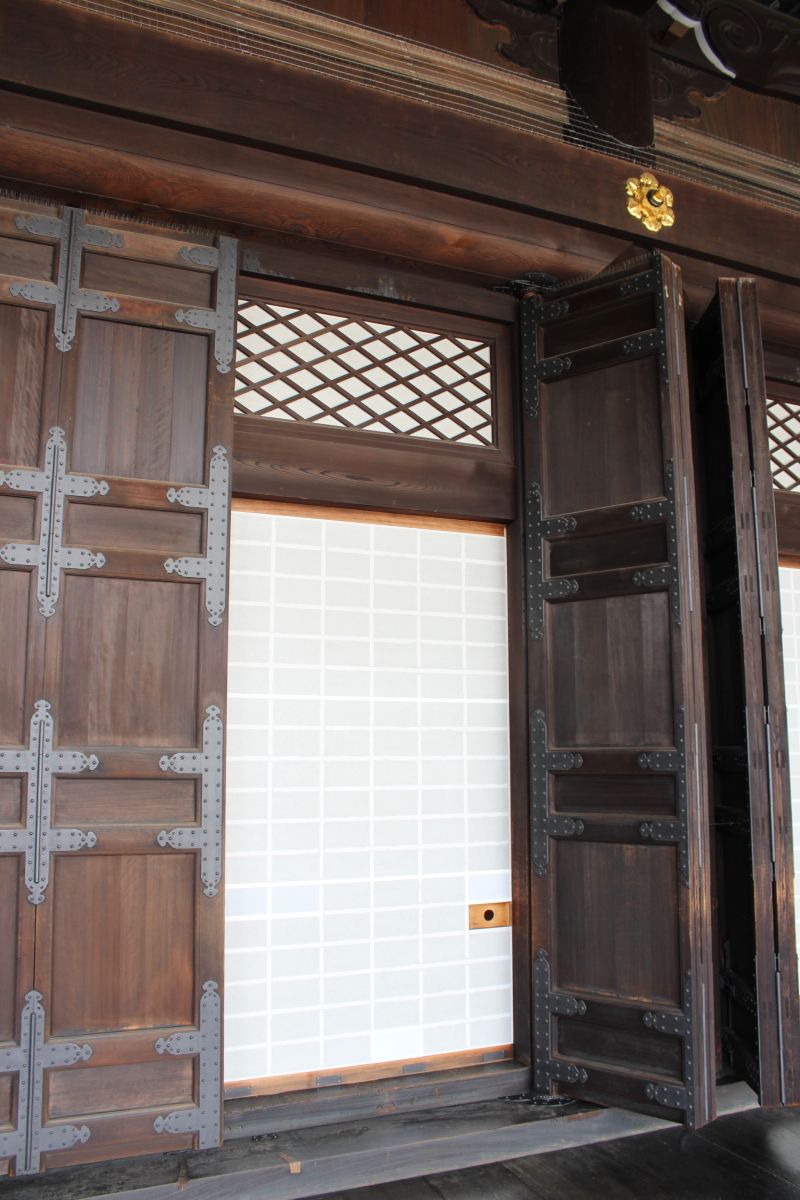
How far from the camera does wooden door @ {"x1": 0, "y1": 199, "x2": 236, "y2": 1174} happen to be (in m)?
2.61

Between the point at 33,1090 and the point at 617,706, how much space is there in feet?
6.94

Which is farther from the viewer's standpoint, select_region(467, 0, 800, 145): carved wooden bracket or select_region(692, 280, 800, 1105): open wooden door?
select_region(467, 0, 800, 145): carved wooden bracket

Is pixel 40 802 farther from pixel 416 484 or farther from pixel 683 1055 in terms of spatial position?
pixel 683 1055

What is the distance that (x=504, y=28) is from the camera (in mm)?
3484

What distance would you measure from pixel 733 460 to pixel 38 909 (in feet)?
8.76

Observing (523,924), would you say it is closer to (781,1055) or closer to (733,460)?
(781,1055)

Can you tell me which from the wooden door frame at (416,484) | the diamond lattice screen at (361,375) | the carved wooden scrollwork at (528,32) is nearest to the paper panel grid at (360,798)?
the wooden door frame at (416,484)

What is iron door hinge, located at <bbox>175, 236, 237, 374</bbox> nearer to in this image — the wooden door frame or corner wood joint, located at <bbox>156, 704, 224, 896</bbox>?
the wooden door frame

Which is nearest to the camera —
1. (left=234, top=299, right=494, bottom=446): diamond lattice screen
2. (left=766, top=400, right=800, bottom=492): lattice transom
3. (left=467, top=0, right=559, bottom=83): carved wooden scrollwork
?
(left=234, top=299, right=494, bottom=446): diamond lattice screen

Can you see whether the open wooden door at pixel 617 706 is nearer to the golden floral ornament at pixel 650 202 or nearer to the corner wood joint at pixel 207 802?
the golden floral ornament at pixel 650 202

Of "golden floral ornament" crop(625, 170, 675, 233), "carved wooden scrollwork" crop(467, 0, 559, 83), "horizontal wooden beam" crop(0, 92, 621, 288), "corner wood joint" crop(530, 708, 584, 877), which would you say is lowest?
"corner wood joint" crop(530, 708, 584, 877)

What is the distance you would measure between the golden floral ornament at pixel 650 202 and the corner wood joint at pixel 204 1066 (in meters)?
2.97

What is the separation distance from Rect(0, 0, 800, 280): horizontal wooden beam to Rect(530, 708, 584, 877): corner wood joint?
1812 mm

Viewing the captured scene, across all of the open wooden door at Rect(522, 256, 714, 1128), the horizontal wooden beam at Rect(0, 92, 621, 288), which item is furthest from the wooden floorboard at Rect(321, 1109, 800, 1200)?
the horizontal wooden beam at Rect(0, 92, 621, 288)
